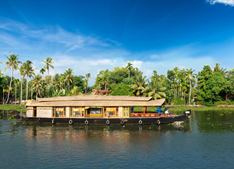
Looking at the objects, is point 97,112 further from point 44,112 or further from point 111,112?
point 44,112

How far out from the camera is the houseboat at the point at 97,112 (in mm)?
26062

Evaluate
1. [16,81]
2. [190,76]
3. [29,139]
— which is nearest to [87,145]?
[29,139]

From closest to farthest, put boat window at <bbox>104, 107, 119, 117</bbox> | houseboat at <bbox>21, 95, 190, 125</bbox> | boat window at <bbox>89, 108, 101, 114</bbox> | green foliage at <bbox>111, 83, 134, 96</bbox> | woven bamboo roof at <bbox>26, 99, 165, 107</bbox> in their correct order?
1. woven bamboo roof at <bbox>26, 99, 165, 107</bbox>
2. houseboat at <bbox>21, 95, 190, 125</bbox>
3. boat window at <bbox>104, 107, 119, 117</bbox>
4. boat window at <bbox>89, 108, 101, 114</bbox>
5. green foliage at <bbox>111, 83, 134, 96</bbox>

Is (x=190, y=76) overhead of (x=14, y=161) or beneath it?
overhead

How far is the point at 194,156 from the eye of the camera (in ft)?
47.5

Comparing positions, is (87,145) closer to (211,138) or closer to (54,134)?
(54,134)

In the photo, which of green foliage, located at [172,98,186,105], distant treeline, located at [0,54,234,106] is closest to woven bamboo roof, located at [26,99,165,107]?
distant treeline, located at [0,54,234,106]

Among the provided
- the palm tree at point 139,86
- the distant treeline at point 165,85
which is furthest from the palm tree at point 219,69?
the palm tree at point 139,86

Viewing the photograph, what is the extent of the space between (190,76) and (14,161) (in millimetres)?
64006

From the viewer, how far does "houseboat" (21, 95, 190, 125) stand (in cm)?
2606

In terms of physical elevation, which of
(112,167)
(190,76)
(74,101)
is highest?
(190,76)

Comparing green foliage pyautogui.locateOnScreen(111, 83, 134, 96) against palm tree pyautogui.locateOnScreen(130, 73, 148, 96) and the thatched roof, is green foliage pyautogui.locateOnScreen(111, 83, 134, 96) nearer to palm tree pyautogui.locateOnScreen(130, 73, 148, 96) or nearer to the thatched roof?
palm tree pyautogui.locateOnScreen(130, 73, 148, 96)

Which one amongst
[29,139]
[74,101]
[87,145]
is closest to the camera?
[87,145]

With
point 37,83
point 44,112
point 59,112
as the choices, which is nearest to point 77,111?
point 59,112
